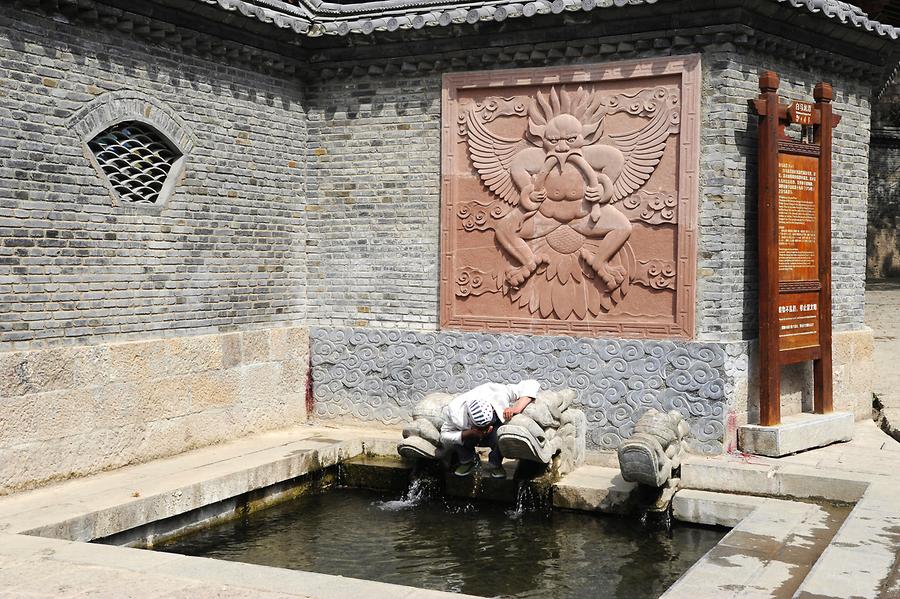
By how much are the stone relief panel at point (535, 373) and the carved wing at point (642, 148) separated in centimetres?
143

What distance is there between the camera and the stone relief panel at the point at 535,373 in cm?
848

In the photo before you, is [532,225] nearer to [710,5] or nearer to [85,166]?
[710,5]

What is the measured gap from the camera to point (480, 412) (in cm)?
749

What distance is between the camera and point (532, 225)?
9.18 m

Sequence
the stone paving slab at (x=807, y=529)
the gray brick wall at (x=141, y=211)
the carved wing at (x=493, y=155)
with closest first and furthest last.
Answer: the stone paving slab at (x=807, y=529) → the gray brick wall at (x=141, y=211) → the carved wing at (x=493, y=155)

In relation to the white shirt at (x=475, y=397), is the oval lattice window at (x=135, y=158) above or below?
above

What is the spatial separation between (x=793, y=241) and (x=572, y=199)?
205cm

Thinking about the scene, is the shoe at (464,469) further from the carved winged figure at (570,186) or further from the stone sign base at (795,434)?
the stone sign base at (795,434)

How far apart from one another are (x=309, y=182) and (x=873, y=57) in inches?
231

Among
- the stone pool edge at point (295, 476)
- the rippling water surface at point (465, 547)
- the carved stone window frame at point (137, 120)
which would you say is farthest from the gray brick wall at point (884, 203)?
the carved stone window frame at point (137, 120)

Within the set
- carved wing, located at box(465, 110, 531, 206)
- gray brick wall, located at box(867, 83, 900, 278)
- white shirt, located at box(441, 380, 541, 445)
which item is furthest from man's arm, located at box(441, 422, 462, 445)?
gray brick wall, located at box(867, 83, 900, 278)

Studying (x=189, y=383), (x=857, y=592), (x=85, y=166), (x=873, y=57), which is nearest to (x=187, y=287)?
(x=189, y=383)

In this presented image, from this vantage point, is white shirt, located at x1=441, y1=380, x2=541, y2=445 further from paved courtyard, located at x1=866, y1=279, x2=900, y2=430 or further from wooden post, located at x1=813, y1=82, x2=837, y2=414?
paved courtyard, located at x1=866, y1=279, x2=900, y2=430

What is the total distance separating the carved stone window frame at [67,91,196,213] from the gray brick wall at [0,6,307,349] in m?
0.05
